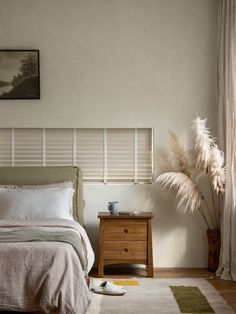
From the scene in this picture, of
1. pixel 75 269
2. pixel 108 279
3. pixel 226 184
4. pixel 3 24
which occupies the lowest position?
pixel 108 279

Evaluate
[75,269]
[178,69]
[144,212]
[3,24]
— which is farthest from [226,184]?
[3,24]

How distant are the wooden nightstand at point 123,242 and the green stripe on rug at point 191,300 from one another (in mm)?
596

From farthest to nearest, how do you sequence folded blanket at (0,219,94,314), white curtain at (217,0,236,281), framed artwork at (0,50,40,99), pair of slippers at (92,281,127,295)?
framed artwork at (0,50,40,99) < white curtain at (217,0,236,281) < pair of slippers at (92,281,127,295) < folded blanket at (0,219,94,314)

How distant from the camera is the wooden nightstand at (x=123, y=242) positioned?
4969 mm

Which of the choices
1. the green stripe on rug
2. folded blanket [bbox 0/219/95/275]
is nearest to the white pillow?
folded blanket [bbox 0/219/95/275]

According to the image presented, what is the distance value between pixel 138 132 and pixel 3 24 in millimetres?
1886

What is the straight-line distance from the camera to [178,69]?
17.8 feet

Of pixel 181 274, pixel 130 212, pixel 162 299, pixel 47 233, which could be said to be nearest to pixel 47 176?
pixel 130 212

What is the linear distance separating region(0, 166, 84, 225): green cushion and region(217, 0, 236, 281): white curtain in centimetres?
149

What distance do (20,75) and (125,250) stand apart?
2199 mm

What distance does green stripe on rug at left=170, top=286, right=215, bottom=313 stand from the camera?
3.82 metres

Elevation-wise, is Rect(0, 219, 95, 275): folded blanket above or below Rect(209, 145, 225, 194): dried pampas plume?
below

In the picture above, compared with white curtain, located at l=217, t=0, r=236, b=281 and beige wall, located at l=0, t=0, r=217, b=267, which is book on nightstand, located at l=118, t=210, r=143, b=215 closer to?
beige wall, located at l=0, t=0, r=217, b=267

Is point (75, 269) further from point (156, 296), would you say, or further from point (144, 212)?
point (144, 212)
